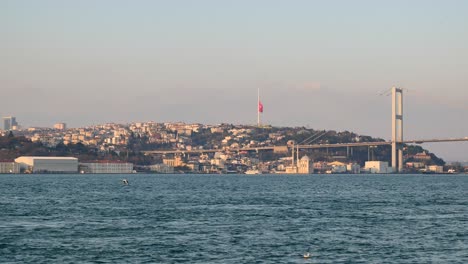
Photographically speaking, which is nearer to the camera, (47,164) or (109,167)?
(47,164)

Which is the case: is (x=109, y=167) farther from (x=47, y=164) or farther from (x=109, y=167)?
(x=47, y=164)

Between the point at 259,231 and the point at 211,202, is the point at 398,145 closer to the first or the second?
the point at 211,202

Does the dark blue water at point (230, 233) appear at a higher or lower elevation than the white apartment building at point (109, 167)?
lower

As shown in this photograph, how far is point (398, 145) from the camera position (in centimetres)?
16888

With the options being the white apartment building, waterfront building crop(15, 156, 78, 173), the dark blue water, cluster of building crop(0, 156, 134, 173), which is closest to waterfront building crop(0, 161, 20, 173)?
cluster of building crop(0, 156, 134, 173)

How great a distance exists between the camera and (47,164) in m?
180

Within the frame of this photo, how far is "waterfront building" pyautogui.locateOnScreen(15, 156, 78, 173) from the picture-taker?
179 m

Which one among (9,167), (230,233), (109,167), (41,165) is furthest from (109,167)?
(230,233)

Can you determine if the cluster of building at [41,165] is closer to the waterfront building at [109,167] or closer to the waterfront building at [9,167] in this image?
the waterfront building at [9,167]

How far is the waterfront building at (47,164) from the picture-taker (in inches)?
7037

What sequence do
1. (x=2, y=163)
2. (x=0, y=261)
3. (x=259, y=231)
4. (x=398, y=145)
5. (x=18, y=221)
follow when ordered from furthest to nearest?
(x=2, y=163)
(x=398, y=145)
(x=18, y=221)
(x=259, y=231)
(x=0, y=261)

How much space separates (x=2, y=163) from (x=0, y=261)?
158535mm

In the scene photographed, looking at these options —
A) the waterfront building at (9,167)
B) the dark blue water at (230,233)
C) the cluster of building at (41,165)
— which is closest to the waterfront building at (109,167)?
the cluster of building at (41,165)

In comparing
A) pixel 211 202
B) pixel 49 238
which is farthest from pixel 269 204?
pixel 49 238
